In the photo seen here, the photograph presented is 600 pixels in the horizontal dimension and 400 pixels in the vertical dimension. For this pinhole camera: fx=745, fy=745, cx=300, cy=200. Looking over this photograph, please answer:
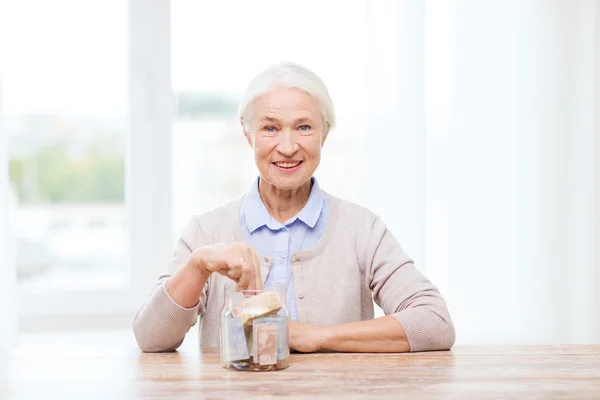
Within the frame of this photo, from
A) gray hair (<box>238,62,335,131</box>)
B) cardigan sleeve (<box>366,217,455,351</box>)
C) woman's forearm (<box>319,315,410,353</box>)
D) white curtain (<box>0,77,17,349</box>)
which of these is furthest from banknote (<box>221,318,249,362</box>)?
white curtain (<box>0,77,17,349</box>)

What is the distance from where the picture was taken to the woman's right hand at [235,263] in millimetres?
1531

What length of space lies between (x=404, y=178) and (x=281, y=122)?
1157mm

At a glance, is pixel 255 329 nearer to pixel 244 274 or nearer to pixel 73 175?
pixel 244 274

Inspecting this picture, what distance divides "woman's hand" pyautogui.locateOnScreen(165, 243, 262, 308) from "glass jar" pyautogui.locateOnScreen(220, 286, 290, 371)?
97mm

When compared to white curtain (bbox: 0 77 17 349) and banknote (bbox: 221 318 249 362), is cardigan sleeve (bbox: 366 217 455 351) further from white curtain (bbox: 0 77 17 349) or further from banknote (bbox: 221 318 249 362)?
white curtain (bbox: 0 77 17 349)

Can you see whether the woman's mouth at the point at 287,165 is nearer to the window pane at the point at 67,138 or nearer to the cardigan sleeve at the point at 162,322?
the cardigan sleeve at the point at 162,322

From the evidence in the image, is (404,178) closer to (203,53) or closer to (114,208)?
(203,53)

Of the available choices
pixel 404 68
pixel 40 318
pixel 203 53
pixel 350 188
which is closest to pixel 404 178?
pixel 350 188

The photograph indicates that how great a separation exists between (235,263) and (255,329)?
0.65 ft

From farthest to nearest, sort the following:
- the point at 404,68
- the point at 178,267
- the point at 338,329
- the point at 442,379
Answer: the point at 404,68
the point at 178,267
the point at 338,329
the point at 442,379

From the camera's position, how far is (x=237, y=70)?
3.00 m

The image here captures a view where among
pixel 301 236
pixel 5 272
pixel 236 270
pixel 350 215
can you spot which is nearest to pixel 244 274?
pixel 236 270

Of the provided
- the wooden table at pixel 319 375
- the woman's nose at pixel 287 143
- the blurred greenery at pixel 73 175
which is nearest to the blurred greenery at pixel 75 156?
the blurred greenery at pixel 73 175

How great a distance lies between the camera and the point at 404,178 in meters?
2.90
